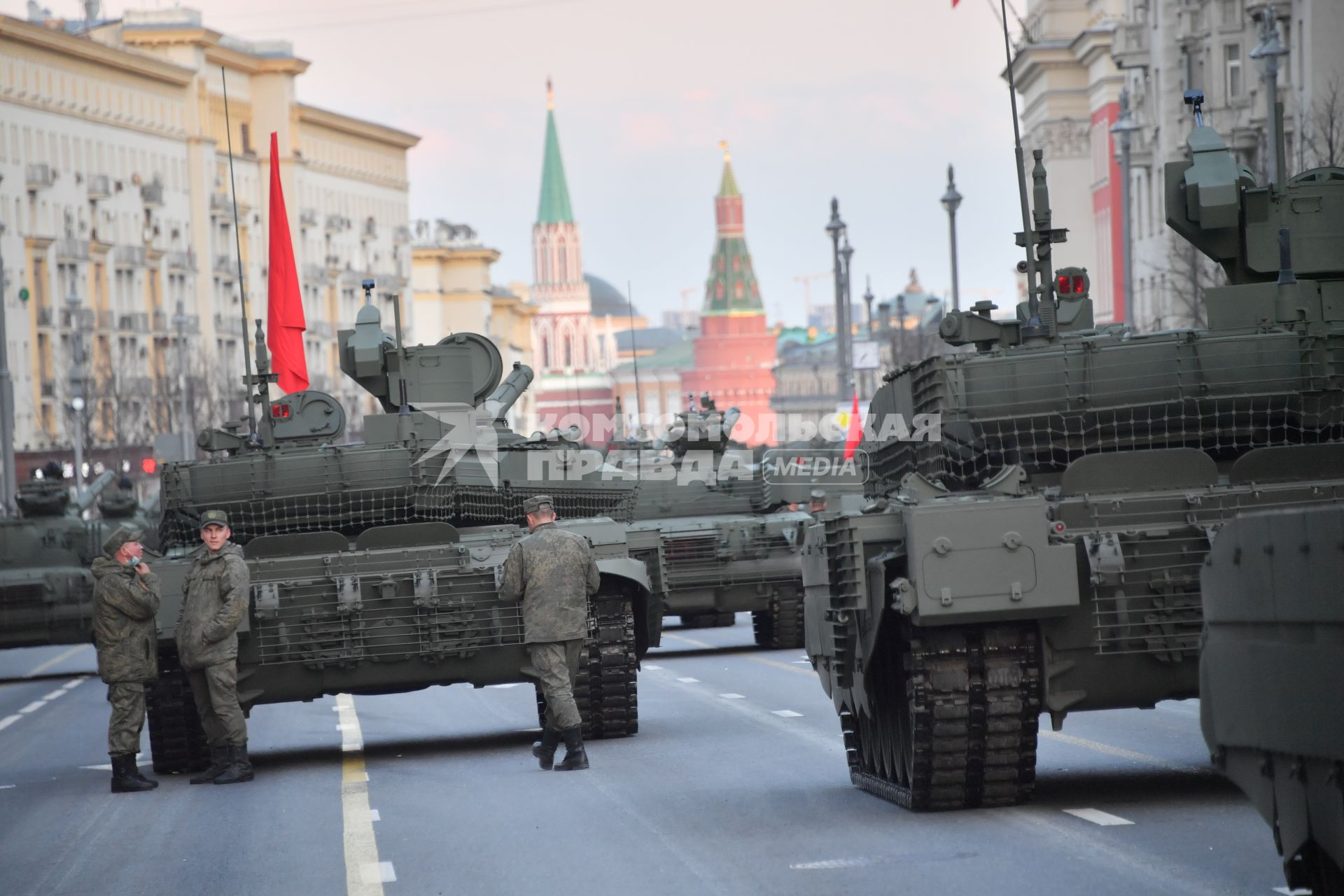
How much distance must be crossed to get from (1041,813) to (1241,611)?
3511 millimetres

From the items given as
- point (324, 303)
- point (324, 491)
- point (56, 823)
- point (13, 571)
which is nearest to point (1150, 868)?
point (56, 823)

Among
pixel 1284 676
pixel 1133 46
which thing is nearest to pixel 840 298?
pixel 1133 46

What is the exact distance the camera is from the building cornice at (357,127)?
117644 millimetres

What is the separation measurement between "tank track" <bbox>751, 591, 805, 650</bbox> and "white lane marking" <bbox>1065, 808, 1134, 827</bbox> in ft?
48.7

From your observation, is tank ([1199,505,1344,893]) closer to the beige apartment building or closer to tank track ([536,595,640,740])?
tank track ([536,595,640,740])

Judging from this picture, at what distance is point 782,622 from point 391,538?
10771 millimetres

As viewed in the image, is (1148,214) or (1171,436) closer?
(1171,436)

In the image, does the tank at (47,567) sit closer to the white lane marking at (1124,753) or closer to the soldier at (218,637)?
the soldier at (218,637)

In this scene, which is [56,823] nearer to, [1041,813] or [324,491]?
[324,491]

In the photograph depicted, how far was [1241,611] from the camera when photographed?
7359 millimetres

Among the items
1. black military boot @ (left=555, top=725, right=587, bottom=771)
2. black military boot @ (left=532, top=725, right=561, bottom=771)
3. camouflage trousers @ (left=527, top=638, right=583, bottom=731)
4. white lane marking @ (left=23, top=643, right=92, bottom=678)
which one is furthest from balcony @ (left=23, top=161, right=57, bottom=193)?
black military boot @ (left=555, top=725, right=587, bottom=771)

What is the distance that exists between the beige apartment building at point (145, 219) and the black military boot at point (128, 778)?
42945 mm

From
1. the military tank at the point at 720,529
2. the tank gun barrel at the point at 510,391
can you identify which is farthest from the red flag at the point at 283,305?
the military tank at the point at 720,529

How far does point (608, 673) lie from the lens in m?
15.8
